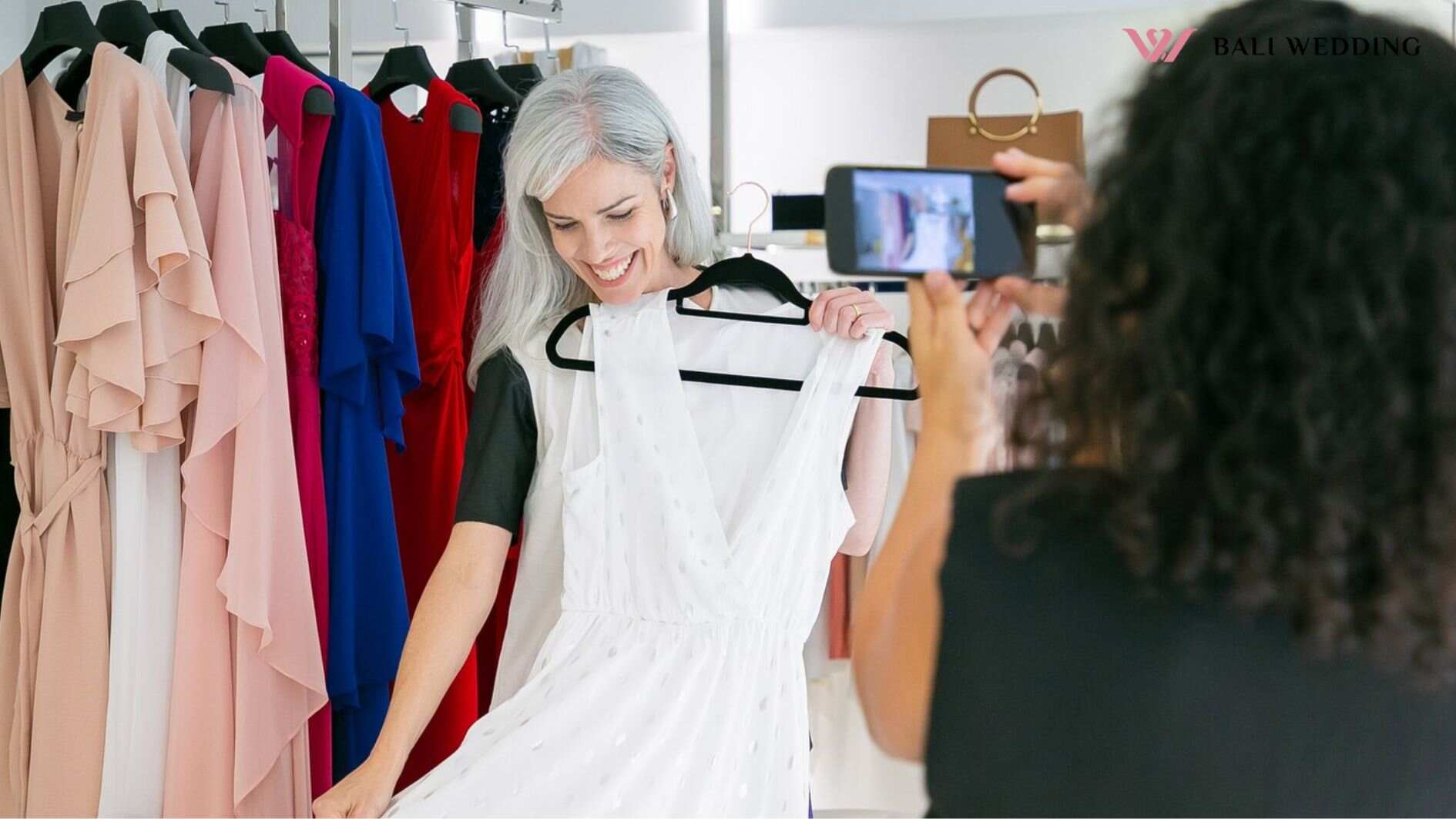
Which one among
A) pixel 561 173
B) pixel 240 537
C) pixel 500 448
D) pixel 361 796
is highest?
pixel 561 173

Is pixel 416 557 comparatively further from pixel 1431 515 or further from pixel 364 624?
pixel 1431 515

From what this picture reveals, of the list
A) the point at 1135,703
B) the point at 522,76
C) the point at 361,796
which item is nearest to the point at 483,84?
the point at 522,76

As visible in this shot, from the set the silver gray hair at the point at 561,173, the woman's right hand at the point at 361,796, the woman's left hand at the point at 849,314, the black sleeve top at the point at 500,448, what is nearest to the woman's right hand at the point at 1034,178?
the woman's left hand at the point at 849,314

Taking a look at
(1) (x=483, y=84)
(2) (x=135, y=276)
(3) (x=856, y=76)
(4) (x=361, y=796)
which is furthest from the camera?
(3) (x=856, y=76)

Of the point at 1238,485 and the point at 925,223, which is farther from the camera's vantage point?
the point at 925,223

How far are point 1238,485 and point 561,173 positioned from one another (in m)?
1.06

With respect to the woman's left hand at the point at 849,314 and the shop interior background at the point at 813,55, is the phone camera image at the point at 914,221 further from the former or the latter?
the shop interior background at the point at 813,55

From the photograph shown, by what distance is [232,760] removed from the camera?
6.02 feet

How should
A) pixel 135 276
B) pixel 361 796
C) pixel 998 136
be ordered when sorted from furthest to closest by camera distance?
pixel 998 136 < pixel 135 276 < pixel 361 796

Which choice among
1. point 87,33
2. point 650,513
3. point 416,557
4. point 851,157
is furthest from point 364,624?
point 851,157

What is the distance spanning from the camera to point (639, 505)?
163 centimetres

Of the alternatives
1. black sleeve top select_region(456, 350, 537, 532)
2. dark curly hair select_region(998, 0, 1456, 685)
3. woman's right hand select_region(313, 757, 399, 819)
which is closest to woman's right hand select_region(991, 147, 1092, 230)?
dark curly hair select_region(998, 0, 1456, 685)

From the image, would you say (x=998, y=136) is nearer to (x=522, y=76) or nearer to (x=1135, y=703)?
(x=522, y=76)

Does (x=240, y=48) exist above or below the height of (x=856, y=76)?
below
